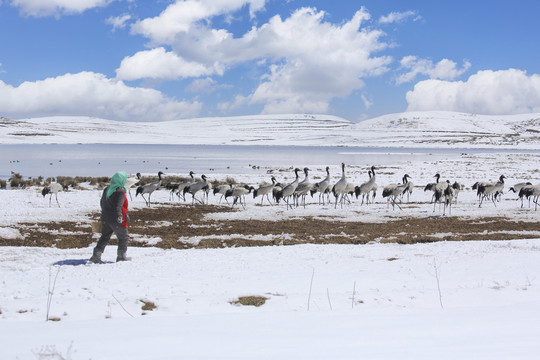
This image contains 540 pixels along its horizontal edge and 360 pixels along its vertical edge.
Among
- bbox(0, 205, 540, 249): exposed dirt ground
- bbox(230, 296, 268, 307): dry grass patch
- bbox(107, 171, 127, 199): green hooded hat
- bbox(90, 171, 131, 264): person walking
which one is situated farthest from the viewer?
bbox(0, 205, 540, 249): exposed dirt ground

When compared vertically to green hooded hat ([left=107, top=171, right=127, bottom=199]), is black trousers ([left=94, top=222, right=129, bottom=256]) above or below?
below

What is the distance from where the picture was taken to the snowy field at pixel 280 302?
4.86 m

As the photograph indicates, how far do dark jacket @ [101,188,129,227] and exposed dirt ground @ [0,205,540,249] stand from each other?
312cm

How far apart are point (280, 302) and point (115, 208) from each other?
470 cm

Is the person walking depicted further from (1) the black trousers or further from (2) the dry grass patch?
(2) the dry grass patch

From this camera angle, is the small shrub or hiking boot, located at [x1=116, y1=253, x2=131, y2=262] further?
hiking boot, located at [x1=116, y1=253, x2=131, y2=262]

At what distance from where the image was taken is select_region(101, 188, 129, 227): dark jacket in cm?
1023

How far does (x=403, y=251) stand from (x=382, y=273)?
2565 mm

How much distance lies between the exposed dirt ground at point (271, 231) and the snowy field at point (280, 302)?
1546 millimetres

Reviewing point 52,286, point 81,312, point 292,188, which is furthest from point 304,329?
point 292,188

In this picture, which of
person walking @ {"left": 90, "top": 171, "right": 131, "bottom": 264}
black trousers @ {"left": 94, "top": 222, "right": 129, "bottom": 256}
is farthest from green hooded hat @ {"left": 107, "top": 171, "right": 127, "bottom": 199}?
black trousers @ {"left": 94, "top": 222, "right": 129, "bottom": 256}

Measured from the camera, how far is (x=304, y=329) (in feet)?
18.6

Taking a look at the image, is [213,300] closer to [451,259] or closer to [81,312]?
[81,312]

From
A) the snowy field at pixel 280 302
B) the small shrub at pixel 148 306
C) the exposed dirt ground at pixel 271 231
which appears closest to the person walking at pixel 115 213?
the snowy field at pixel 280 302
